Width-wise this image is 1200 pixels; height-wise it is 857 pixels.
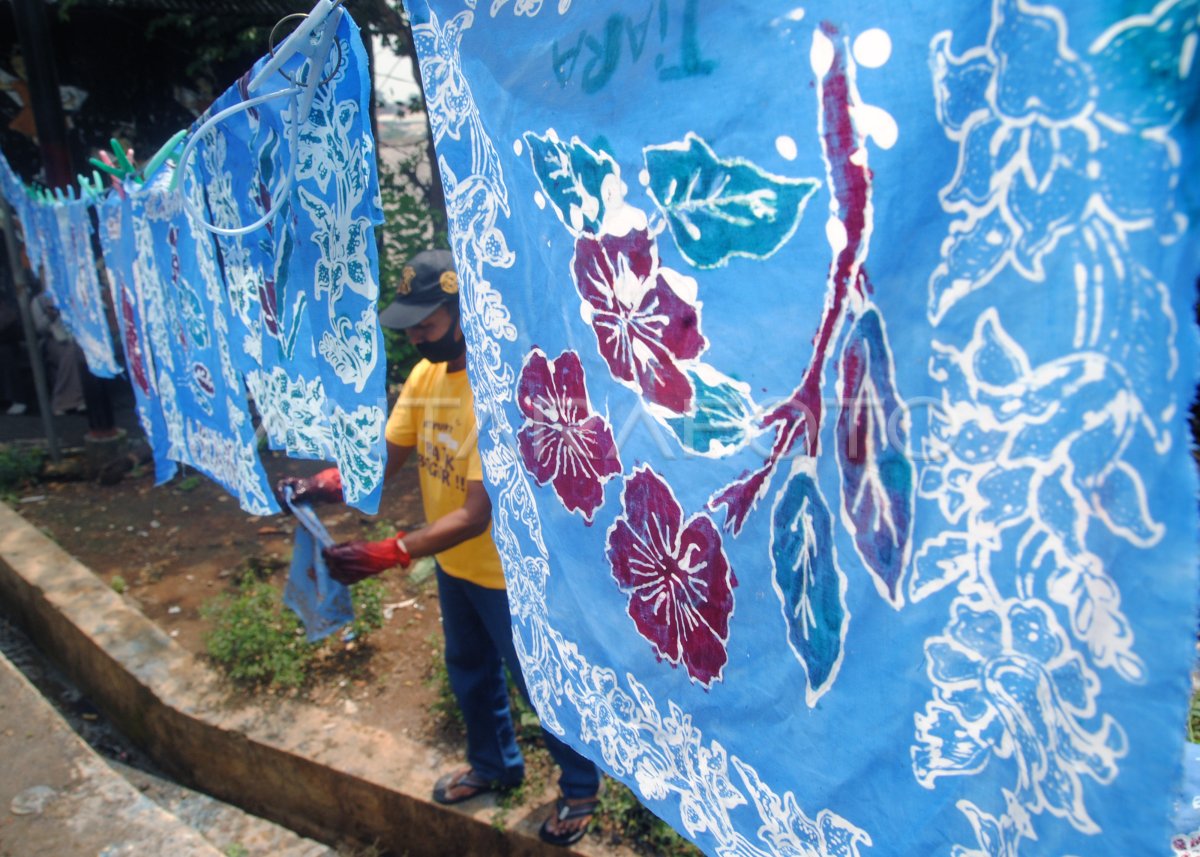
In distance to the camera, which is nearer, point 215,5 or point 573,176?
point 573,176

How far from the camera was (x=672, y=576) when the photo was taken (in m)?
1.33

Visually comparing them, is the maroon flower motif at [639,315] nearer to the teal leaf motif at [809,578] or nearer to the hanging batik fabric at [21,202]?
the teal leaf motif at [809,578]

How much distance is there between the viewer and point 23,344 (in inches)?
307

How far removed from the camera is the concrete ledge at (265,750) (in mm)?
2748

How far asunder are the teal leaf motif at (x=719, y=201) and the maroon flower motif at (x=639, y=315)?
0.20ft

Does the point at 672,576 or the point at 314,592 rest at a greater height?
the point at 672,576

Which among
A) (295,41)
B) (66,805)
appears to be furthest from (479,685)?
(295,41)

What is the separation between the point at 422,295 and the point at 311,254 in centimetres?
47

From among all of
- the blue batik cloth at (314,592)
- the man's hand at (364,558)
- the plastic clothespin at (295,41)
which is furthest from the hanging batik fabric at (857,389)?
the blue batik cloth at (314,592)

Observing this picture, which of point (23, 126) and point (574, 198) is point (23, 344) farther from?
point (574, 198)

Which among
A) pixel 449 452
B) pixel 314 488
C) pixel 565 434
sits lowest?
pixel 314 488

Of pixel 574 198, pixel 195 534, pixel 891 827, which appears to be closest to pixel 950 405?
pixel 891 827

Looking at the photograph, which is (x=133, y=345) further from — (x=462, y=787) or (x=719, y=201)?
(x=719, y=201)

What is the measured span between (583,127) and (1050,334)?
76 centimetres
